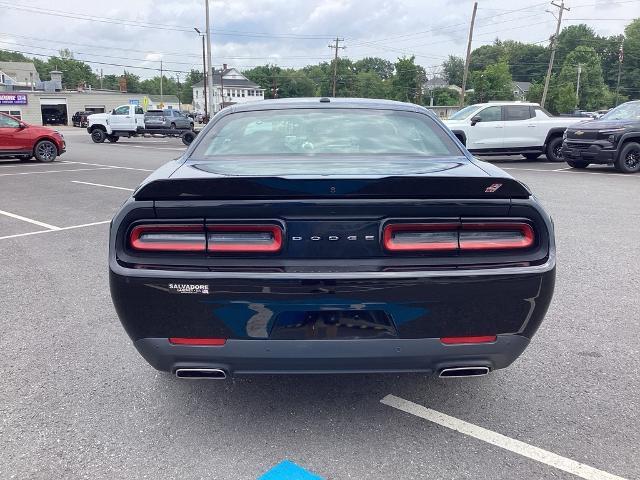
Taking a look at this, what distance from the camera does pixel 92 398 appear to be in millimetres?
2996

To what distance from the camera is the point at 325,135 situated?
11.2ft

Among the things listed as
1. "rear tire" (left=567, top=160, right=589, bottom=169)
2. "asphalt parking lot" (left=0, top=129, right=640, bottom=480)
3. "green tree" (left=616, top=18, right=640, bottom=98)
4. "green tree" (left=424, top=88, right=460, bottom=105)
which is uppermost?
"green tree" (left=616, top=18, right=640, bottom=98)

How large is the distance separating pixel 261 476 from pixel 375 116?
236 cm

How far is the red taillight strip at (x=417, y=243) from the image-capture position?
2.31 metres

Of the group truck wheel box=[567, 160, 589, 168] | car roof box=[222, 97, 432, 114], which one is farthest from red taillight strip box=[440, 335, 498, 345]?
truck wheel box=[567, 160, 589, 168]

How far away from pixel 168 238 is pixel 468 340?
1.41m

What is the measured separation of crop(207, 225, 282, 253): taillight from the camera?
230 cm

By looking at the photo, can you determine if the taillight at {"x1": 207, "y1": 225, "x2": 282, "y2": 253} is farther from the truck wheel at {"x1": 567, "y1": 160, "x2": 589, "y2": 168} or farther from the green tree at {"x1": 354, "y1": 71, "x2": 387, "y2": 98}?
the green tree at {"x1": 354, "y1": 71, "x2": 387, "y2": 98}

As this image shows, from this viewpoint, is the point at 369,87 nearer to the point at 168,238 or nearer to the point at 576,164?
the point at 576,164

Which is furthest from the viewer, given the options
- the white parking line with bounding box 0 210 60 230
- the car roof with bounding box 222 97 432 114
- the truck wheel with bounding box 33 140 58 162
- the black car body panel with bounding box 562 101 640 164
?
the truck wheel with bounding box 33 140 58 162

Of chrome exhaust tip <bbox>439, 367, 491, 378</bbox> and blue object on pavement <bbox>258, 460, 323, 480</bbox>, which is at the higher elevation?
chrome exhaust tip <bbox>439, 367, 491, 378</bbox>

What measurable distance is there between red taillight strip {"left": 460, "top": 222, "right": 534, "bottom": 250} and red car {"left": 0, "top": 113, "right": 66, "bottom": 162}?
16801 millimetres

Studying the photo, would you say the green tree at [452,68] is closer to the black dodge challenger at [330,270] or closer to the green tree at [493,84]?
the green tree at [493,84]

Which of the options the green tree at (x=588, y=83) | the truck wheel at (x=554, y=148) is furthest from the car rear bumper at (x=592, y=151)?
the green tree at (x=588, y=83)
